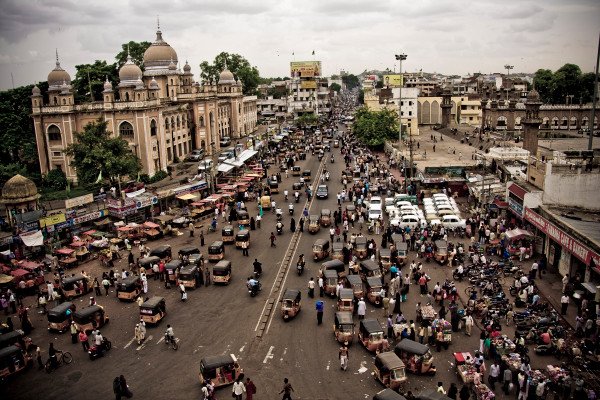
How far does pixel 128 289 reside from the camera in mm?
25406

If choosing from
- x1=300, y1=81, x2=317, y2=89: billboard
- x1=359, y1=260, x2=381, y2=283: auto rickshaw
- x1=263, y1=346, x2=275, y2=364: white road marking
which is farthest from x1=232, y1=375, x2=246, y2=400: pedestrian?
x1=300, y1=81, x2=317, y2=89: billboard

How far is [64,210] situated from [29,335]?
Answer: 15.3m

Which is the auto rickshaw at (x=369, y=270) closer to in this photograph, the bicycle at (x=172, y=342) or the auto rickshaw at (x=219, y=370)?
the auto rickshaw at (x=219, y=370)

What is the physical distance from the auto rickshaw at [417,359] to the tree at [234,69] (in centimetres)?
8798

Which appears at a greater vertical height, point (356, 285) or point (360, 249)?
point (360, 249)

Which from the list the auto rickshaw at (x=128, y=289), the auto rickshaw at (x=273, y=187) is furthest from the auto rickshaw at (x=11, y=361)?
the auto rickshaw at (x=273, y=187)

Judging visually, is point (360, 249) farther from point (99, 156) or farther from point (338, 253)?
point (99, 156)

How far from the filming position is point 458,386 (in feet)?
57.5

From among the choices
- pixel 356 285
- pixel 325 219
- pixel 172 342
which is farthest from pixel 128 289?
pixel 325 219

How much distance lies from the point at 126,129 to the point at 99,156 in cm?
1258

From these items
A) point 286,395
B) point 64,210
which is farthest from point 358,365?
point 64,210

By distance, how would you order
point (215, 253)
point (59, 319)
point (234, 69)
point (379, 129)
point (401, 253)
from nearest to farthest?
point (59, 319)
point (401, 253)
point (215, 253)
point (379, 129)
point (234, 69)

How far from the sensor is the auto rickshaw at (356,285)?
80.1 feet

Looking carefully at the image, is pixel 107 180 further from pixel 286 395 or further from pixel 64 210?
pixel 286 395
